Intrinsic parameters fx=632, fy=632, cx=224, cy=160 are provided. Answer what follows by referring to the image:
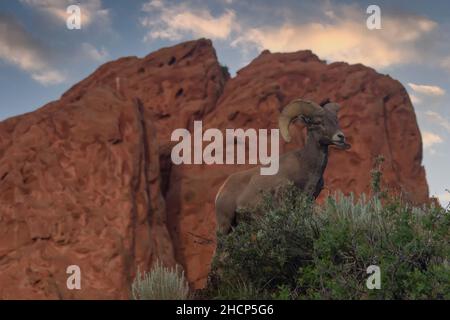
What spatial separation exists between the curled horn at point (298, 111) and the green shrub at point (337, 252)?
192cm

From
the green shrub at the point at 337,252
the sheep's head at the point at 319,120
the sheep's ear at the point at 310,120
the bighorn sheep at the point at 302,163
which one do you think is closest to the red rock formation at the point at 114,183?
the bighorn sheep at the point at 302,163

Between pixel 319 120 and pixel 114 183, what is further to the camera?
pixel 114 183

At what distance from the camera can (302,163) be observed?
402 inches

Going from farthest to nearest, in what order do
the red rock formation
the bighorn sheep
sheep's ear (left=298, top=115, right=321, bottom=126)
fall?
1. the red rock formation
2. sheep's ear (left=298, top=115, right=321, bottom=126)
3. the bighorn sheep

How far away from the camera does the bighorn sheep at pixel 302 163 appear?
10.1 meters

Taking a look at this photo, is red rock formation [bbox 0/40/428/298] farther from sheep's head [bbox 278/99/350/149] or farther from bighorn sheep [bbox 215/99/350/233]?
sheep's head [bbox 278/99/350/149]

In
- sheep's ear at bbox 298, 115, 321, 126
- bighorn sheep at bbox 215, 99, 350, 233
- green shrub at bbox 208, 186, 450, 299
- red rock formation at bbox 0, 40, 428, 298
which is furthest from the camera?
red rock formation at bbox 0, 40, 428, 298

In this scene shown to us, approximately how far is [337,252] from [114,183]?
7.87 metres

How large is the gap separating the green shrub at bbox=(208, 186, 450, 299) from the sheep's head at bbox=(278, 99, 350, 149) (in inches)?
58.2

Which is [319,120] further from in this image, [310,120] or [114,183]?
[114,183]

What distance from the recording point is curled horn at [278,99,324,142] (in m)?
10.4

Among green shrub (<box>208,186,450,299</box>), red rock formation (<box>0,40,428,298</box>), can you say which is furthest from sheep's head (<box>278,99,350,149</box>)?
red rock formation (<box>0,40,428,298</box>)

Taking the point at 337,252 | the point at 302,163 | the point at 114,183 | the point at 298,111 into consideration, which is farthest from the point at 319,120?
the point at 114,183
